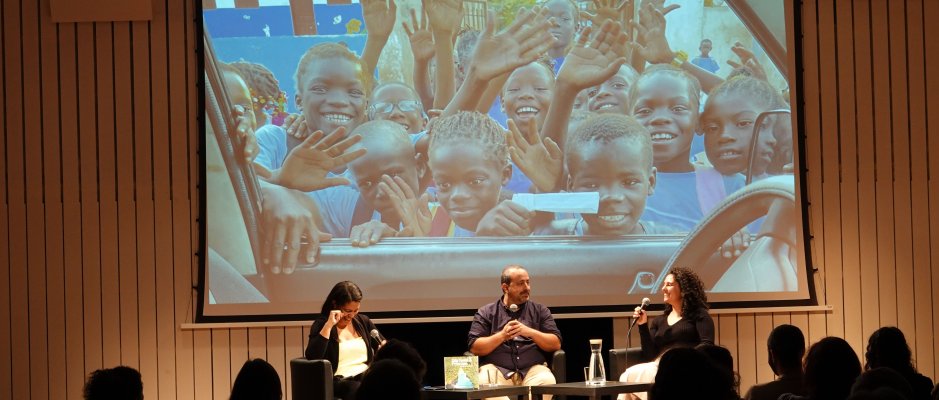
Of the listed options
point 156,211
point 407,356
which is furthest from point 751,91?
point 156,211

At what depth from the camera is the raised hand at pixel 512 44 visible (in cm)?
670

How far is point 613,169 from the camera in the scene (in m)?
6.68

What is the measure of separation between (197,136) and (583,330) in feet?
8.71

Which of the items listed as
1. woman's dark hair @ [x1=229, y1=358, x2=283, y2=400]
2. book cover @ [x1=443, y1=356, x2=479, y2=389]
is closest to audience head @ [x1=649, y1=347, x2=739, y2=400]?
woman's dark hair @ [x1=229, y1=358, x2=283, y2=400]

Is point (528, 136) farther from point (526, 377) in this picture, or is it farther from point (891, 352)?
point (891, 352)

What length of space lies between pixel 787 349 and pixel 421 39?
11.7 ft

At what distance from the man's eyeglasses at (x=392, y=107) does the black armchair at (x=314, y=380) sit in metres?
1.79

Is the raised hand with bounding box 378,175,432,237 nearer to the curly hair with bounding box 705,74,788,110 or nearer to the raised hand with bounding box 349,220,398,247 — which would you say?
the raised hand with bounding box 349,220,398,247

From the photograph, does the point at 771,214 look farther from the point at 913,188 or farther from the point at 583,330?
the point at 583,330

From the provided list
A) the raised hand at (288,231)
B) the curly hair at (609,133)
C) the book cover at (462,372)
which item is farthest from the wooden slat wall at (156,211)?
the book cover at (462,372)

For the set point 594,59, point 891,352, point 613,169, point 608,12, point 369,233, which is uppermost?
point 608,12

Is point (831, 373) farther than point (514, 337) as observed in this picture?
No

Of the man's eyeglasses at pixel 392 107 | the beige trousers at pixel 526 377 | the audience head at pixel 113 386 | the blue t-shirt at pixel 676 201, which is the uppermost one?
the man's eyeglasses at pixel 392 107

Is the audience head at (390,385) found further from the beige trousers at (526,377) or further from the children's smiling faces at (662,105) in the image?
the children's smiling faces at (662,105)
